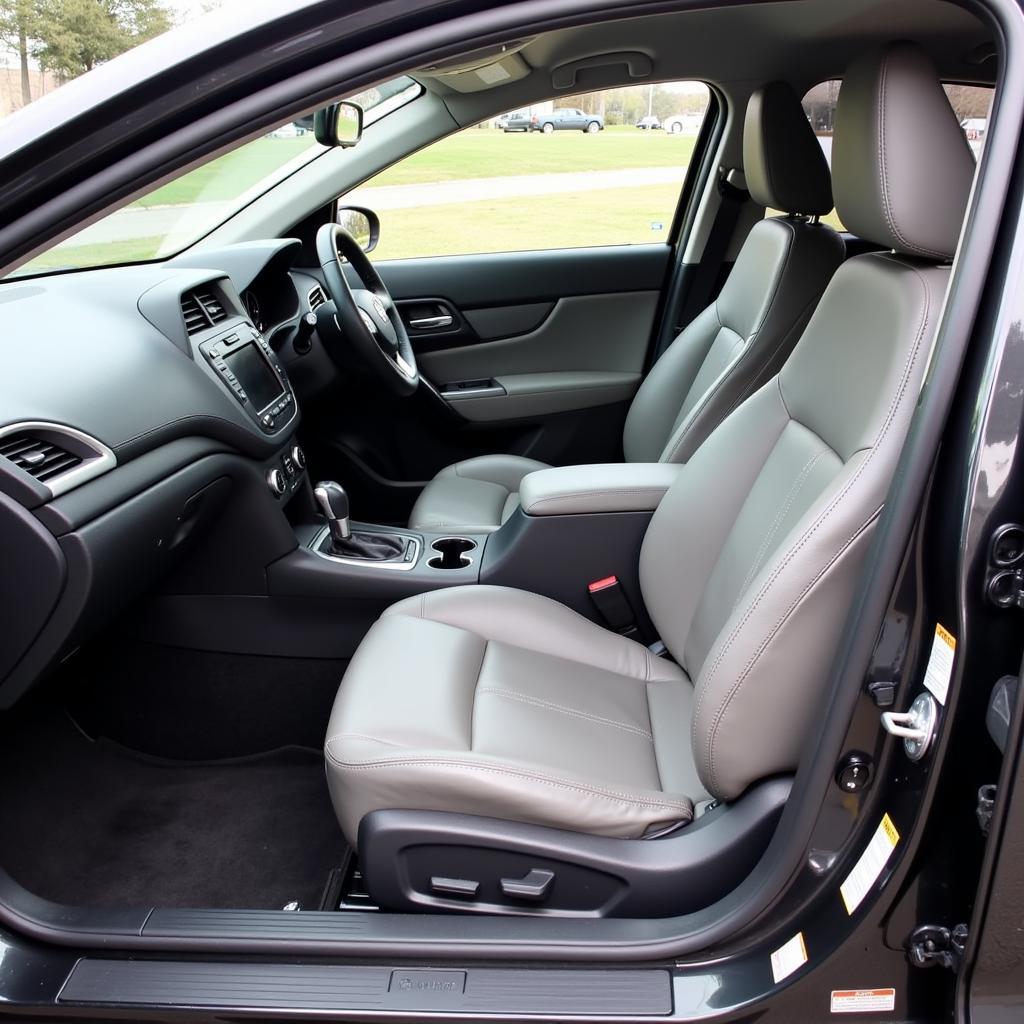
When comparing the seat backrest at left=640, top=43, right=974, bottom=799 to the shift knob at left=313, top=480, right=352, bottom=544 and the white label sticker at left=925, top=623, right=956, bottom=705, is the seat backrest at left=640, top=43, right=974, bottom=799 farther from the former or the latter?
the shift knob at left=313, top=480, right=352, bottom=544

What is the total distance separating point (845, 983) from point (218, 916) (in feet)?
2.49

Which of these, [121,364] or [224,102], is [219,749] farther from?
[224,102]

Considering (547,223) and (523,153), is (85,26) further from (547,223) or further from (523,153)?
(547,223)

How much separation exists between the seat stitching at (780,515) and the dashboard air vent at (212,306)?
1180 mm

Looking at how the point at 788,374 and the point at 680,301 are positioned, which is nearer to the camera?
the point at 788,374

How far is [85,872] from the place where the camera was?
1755 millimetres

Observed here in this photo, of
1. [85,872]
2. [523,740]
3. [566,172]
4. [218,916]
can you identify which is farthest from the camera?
[566,172]

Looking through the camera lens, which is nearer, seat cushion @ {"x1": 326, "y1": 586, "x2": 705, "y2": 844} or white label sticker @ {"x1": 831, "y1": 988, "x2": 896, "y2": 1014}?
white label sticker @ {"x1": 831, "y1": 988, "x2": 896, "y2": 1014}

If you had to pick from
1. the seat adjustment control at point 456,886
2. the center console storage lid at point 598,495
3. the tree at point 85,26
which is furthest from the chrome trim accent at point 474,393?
Answer: the seat adjustment control at point 456,886

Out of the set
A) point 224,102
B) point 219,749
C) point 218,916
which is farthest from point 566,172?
point 218,916

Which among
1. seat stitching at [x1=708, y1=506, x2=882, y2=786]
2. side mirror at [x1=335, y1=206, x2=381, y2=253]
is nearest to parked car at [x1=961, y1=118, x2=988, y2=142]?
seat stitching at [x1=708, y1=506, x2=882, y2=786]

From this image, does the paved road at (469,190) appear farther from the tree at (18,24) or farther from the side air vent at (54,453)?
the side air vent at (54,453)

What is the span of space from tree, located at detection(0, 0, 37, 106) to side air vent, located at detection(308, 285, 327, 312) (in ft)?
3.26

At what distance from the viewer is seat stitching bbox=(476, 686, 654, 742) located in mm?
1506
